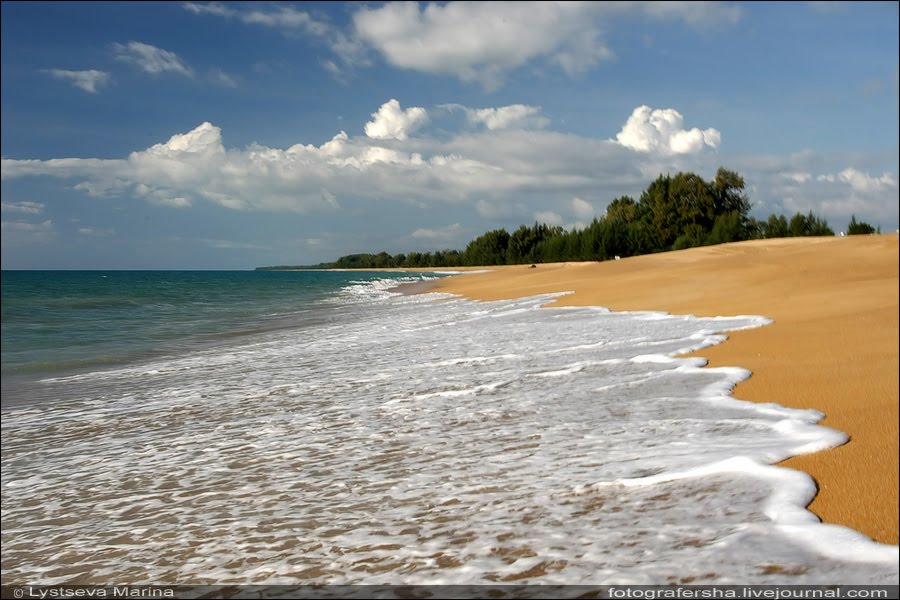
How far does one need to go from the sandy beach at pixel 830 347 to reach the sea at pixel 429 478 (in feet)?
0.58

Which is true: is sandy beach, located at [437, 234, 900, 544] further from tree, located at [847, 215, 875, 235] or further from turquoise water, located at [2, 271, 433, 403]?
tree, located at [847, 215, 875, 235]

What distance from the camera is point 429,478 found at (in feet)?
13.2

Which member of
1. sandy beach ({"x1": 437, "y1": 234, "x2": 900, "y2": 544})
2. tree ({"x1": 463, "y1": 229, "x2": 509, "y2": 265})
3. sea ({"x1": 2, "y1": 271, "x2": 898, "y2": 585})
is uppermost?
tree ({"x1": 463, "y1": 229, "x2": 509, "y2": 265})

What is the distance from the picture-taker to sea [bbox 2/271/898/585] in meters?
2.82

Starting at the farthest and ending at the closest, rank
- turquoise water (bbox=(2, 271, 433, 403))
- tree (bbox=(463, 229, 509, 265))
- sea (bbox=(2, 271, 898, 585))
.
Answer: tree (bbox=(463, 229, 509, 265)) < turquoise water (bbox=(2, 271, 433, 403)) < sea (bbox=(2, 271, 898, 585))

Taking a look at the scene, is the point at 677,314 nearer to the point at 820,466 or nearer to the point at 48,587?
the point at 820,466

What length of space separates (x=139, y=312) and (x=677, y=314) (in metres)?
17.9

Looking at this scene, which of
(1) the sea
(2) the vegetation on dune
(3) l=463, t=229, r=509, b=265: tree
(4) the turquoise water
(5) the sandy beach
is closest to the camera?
(1) the sea

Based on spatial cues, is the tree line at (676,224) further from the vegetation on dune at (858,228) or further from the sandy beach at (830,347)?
the sandy beach at (830,347)

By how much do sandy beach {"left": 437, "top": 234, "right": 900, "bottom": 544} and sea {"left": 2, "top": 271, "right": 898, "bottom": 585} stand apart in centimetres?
18

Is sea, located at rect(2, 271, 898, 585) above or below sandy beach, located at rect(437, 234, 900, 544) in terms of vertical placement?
below

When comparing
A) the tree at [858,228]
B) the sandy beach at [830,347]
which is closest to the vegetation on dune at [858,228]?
the tree at [858,228]

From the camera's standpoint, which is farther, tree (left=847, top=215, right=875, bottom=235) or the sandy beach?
tree (left=847, top=215, right=875, bottom=235)

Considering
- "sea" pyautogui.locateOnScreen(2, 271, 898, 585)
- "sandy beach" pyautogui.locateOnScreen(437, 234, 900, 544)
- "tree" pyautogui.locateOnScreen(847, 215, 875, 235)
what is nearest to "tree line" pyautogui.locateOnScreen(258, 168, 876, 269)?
"tree" pyautogui.locateOnScreen(847, 215, 875, 235)
